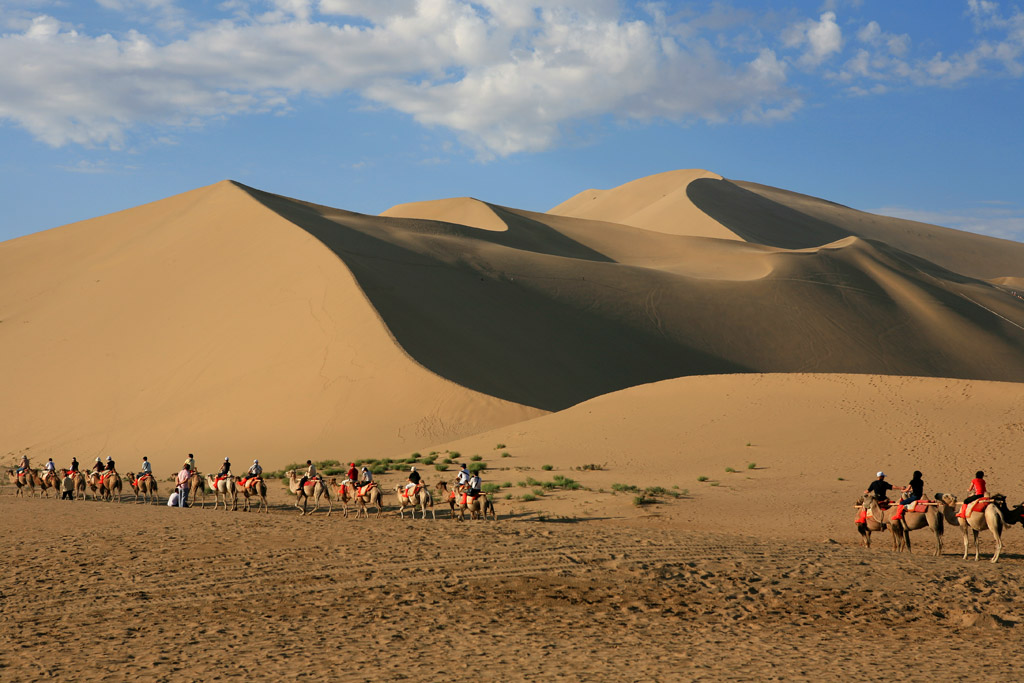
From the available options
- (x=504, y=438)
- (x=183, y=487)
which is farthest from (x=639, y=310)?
(x=183, y=487)

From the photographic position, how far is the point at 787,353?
201ft

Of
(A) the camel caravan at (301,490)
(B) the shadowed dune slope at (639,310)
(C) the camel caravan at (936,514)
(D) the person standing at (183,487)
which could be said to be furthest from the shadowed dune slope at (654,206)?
(C) the camel caravan at (936,514)

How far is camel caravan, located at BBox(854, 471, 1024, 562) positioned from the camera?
1591 centimetres

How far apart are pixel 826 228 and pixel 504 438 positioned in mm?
104361

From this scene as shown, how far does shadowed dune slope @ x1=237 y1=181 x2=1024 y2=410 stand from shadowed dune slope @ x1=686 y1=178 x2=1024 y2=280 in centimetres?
3248

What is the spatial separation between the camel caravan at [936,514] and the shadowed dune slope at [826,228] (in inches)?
3652

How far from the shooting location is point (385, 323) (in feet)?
149

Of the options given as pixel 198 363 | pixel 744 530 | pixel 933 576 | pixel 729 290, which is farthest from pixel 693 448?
pixel 729 290

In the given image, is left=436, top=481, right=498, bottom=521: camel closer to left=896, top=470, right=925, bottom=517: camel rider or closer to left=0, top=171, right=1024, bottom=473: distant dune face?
left=896, top=470, right=925, bottom=517: camel rider

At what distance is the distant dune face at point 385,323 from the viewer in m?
39.9

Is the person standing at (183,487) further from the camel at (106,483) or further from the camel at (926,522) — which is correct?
the camel at (926,522)

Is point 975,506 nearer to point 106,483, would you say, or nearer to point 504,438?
point 504,438

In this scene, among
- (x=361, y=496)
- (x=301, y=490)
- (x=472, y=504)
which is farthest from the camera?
(x=301, y=490)

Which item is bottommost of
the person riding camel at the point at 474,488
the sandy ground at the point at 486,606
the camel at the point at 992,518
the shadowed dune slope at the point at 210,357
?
the sandy ground at the point at 486,606
